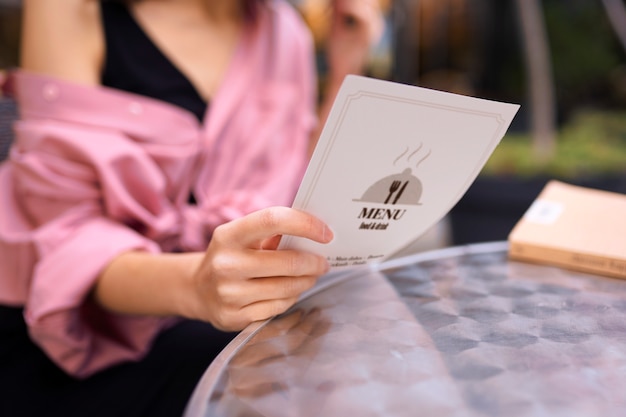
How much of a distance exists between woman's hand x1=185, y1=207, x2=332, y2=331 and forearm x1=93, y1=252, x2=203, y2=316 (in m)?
0.05

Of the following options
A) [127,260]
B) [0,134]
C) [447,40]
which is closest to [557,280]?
[127,260]

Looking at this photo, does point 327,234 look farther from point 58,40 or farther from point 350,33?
point 350,33

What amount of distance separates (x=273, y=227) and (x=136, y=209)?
1.08 feet

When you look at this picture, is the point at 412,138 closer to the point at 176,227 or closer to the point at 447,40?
the point at 176,227

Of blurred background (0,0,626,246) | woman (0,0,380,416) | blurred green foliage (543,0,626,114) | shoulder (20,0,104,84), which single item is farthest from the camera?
blurred green foliage (543,0,626,114)

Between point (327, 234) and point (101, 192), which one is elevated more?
point (327, 234)

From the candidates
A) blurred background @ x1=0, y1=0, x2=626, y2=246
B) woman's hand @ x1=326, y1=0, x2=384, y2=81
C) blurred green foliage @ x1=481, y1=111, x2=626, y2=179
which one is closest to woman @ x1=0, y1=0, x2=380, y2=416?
woman's hand @ x1=326, y1=0, x2=384, y2=81

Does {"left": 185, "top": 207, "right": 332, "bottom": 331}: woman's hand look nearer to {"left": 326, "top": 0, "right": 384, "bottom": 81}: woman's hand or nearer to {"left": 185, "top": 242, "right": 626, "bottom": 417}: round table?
{"left": 185, "top": 242, "right": 626, "bottom": 417}: round table

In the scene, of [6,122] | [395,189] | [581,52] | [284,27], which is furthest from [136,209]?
[581,52]

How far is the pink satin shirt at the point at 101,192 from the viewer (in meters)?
0.64

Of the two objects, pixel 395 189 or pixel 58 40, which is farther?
pixel 58 40

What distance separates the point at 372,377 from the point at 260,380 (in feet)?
0.26

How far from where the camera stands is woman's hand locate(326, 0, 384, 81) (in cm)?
104

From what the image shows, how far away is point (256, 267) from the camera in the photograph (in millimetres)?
482
